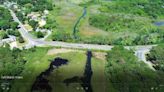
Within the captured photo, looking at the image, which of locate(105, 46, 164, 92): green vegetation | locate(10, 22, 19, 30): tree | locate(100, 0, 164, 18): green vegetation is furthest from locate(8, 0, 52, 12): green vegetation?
locate(105, 46, 164, 92): green vegetation

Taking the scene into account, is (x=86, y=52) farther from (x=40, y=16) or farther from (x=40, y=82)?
(x=40, y=16)

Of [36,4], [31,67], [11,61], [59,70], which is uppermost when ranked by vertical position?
[36,4]

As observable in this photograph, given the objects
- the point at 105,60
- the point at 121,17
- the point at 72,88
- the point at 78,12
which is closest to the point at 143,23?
the point at 121,17

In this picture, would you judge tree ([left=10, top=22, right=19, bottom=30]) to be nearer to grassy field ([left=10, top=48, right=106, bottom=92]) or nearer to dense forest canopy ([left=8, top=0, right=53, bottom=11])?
grassy field ([left=10, top=48, right=106, bottom=92])

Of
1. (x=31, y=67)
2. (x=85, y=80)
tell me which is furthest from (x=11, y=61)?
(x=85, y=80)

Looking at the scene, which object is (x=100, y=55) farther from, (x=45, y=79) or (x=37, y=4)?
(x=37, y=4)

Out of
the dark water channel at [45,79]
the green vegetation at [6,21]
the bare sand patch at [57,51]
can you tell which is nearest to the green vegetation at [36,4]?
the green vegetation at [6,21]

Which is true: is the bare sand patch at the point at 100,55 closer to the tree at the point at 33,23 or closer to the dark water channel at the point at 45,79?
the dark water channel at the point at 45,79
